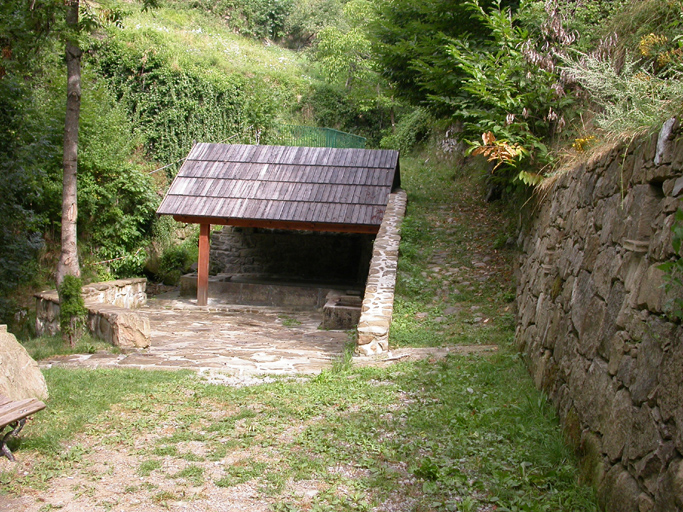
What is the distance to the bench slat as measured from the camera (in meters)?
3.26

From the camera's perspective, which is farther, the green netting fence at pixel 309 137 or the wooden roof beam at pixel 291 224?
the green netting fence at pixel 309 137

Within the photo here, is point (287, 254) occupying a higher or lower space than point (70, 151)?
lower

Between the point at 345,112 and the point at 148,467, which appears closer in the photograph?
the point at 148,467

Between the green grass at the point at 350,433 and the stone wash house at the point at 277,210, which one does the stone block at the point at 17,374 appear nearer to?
the green grass at the point at 350,433

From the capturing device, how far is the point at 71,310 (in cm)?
752

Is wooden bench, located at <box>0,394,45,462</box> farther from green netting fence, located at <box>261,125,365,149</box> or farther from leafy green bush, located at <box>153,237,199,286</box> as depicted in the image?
green netting fence, located at <box>261,125,365,149</box>

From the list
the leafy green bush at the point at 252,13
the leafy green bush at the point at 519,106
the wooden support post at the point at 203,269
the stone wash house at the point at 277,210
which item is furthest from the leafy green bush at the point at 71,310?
the leafy green bush at the point at 252,13

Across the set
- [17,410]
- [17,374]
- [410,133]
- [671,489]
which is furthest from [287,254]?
[671,489]

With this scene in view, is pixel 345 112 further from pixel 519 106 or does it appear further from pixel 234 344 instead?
pixel 519 106

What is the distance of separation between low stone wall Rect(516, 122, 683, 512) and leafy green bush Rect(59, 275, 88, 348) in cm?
596

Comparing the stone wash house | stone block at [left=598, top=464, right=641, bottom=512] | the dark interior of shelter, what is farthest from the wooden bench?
the dark interior of shelter

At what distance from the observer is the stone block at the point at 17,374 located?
4000 mm

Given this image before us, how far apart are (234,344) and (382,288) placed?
2.19 metres

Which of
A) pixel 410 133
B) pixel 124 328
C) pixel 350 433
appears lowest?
pixel 124 328
